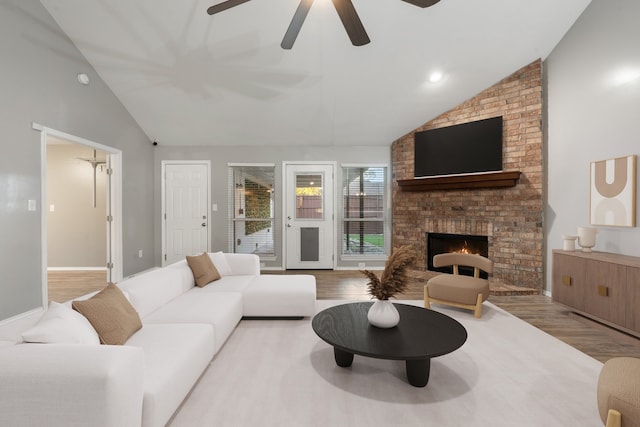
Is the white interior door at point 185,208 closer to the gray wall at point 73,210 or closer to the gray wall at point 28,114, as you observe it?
the gray wall at point 73,210

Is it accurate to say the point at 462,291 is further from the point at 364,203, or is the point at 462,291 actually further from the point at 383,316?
the point at 364,203

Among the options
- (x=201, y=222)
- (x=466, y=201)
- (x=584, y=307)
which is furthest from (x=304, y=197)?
(x=584, y=307)

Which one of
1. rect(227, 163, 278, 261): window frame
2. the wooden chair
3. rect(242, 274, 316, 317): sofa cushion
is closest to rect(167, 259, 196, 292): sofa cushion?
A: rect(242, 274, 316, 317): sofa cushion

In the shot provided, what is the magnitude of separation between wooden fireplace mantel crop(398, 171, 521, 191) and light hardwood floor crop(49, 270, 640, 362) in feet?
5.31

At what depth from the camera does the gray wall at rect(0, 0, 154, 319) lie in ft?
10.2

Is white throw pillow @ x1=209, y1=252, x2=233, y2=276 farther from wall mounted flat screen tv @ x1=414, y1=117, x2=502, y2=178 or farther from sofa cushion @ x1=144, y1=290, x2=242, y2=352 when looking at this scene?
wall mounted flat screen tv @ x1=414, y1=117, x2=502, y2=178

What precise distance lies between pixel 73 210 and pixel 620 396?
25.7 feet

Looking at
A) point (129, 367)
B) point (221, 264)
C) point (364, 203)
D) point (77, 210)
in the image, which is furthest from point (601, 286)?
point (77, 210)

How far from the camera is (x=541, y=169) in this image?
13.6 feet

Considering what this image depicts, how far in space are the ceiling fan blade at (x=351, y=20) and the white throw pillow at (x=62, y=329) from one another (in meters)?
2.58

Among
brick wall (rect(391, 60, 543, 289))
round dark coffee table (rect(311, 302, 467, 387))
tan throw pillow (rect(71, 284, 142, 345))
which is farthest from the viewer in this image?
brick wall (rect(391, 60, 543, 289))

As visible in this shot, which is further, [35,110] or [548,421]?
[35,110]

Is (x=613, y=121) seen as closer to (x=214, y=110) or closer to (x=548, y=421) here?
(x=548, y=421)

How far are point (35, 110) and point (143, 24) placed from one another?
1589mm
